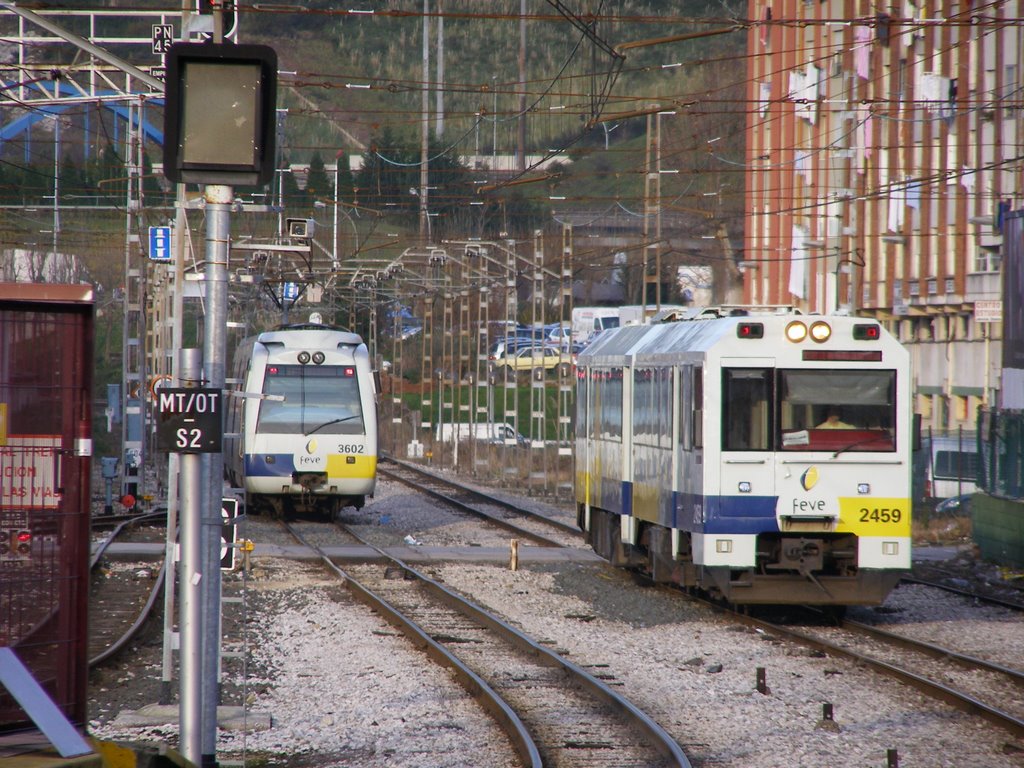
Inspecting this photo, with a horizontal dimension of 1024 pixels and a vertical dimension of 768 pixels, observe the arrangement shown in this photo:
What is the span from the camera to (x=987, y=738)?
33.2 feet

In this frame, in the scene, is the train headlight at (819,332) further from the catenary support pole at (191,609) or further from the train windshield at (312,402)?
the train windshield at (312,402)

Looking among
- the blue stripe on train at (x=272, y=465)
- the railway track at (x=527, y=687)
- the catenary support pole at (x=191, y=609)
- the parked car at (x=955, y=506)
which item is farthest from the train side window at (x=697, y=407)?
the parked car at (x=955, y=506)

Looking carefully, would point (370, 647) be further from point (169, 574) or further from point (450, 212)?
point (450, 212)

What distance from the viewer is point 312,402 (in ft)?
88.5

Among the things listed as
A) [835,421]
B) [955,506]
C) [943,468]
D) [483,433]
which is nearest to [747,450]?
[835,421]

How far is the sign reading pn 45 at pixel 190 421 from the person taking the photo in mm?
7605

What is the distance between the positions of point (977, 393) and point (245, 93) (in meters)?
35.1

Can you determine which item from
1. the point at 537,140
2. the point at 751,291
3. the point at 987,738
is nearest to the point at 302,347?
the point at 987,738

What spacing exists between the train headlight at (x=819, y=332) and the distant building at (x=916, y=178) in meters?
14.1

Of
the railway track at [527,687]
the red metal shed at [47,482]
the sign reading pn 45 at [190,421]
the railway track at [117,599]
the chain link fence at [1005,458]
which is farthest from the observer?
the chain link fence at [1005,458]

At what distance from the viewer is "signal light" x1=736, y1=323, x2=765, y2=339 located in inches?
604

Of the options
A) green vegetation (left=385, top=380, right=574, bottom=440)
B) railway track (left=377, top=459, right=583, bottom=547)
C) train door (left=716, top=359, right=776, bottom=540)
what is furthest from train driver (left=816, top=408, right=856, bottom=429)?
green vegetation (left=385, top=380, right=574, bottom=440)

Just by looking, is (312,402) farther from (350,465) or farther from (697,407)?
(697,407)

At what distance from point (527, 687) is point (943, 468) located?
2085cm
